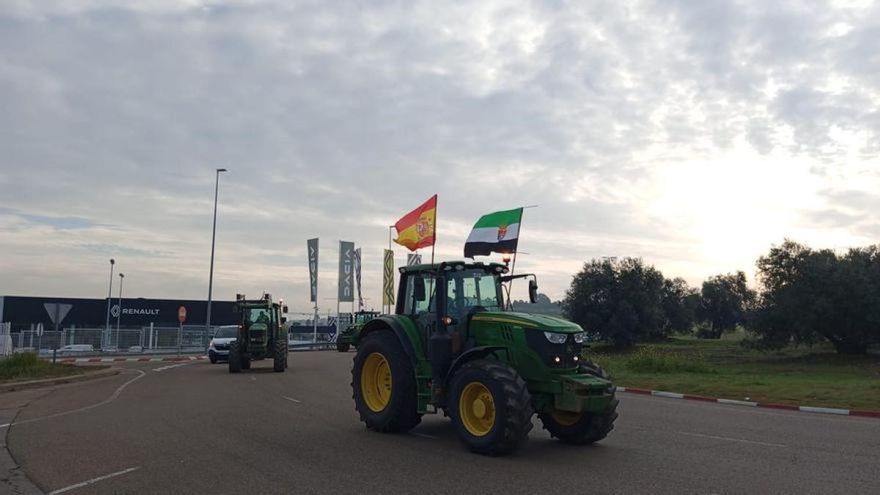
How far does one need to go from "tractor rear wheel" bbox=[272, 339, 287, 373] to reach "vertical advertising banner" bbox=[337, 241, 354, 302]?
21810mm

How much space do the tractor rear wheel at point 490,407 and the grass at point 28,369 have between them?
1671 centimetres

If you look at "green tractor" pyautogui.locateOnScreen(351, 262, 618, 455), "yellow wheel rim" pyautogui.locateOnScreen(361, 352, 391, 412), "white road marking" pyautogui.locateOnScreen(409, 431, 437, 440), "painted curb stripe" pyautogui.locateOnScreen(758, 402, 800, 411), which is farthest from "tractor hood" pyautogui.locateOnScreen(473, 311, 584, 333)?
"painted curb stripe" pyautogui.locateOnScreen(758, 402, 800, 411)

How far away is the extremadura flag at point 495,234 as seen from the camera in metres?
21.0

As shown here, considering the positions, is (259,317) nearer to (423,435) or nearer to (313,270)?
(423,435)

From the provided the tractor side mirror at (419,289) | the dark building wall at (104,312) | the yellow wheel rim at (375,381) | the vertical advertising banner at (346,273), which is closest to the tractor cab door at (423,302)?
the tractor side mirror at (419,289)

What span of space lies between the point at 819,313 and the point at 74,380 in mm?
37562

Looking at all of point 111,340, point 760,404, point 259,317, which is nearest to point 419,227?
point 259,317

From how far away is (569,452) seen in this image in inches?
370

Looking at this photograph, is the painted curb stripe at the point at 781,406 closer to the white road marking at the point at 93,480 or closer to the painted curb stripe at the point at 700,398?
the painted curb stripe at the point at 700,398

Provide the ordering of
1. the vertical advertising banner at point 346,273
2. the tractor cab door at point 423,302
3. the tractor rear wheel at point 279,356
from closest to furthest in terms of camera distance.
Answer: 1. the tractor cab door at point 423,302
2. the tractor rear wheel at point 279,356
3. the vertical advertising banner at point 346,273

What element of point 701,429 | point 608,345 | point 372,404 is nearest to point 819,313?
point 608,345

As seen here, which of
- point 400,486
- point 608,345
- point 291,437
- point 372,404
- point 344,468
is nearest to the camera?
point 400,486

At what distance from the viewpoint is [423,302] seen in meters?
10.9

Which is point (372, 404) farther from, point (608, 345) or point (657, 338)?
point (657, 338)
